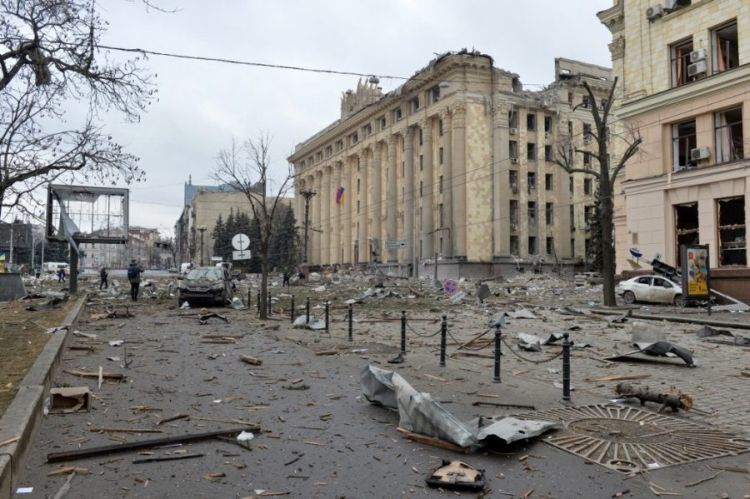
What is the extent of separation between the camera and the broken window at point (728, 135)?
24.6 m

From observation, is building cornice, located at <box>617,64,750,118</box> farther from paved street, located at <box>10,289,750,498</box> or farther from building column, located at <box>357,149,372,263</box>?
building column, located at <box>357,149,372,263</box>

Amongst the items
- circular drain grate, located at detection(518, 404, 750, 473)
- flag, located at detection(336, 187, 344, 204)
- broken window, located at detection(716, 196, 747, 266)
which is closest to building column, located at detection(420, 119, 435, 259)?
flag, located at detection(336, 187, 344, 204)

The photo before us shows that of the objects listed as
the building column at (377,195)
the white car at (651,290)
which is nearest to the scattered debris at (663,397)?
the white car at (651,290)

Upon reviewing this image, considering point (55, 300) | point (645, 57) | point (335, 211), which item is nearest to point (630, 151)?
point (645, 57)

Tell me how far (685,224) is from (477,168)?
31.8 meters

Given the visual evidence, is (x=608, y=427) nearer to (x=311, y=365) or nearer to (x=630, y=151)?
(x=311, y=365)

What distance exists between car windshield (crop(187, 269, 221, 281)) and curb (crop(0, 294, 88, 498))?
16.5 m

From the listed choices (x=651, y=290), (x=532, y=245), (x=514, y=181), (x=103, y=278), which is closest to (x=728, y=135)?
(x=651, y=290)

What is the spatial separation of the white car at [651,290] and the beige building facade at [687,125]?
7.53 feet

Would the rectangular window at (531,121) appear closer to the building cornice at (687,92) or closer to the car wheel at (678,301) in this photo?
the building cornice at (687,92)

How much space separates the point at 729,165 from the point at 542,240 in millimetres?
36486

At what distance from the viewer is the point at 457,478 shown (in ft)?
14.8

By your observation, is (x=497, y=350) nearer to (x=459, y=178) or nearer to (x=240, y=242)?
(x=240, y=242)

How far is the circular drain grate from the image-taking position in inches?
200
